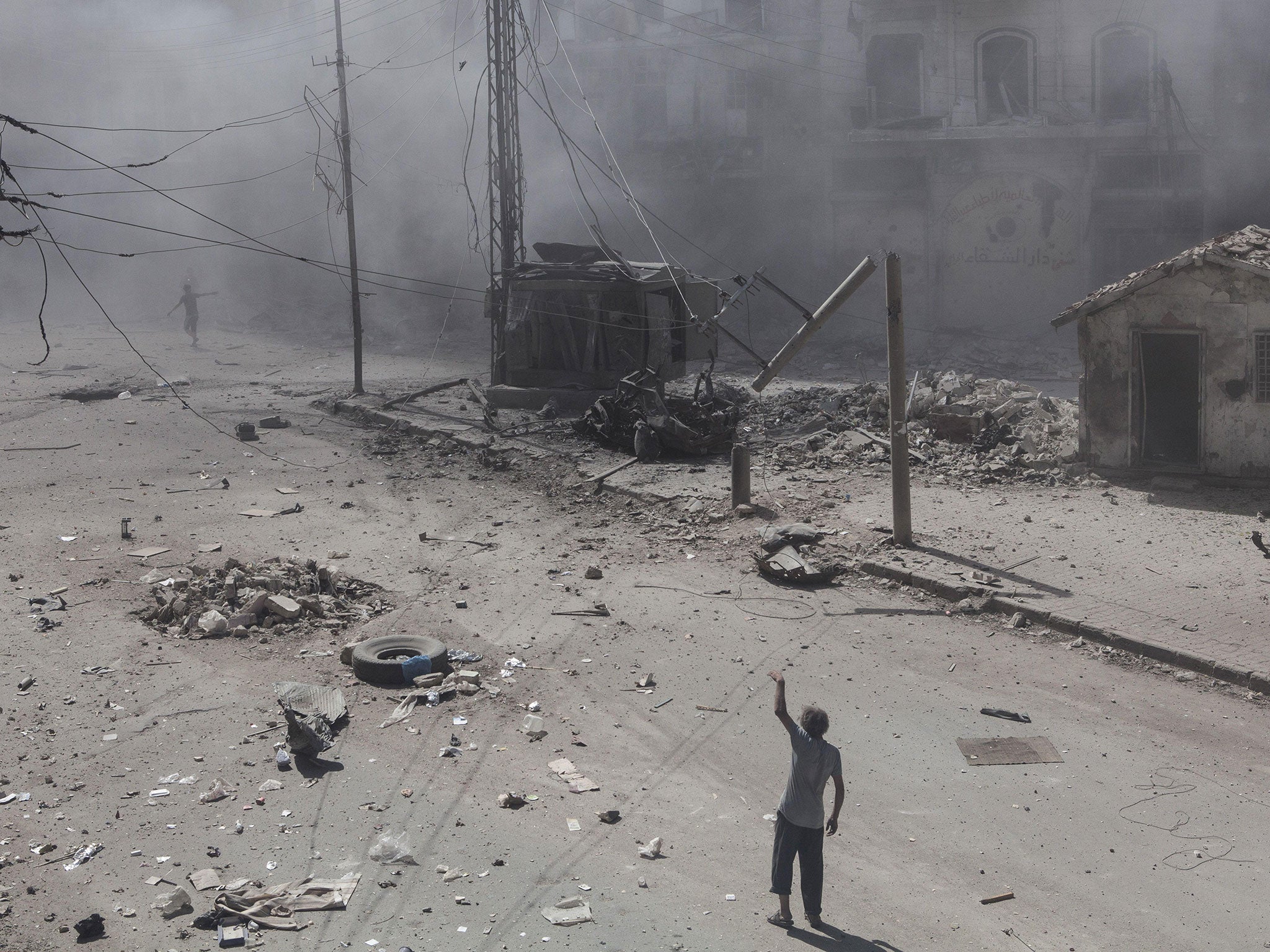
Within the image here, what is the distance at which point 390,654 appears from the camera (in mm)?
7789

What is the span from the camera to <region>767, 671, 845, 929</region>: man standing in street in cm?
465

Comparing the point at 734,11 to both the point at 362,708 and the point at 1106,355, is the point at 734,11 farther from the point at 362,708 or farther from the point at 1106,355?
the point at 362,708

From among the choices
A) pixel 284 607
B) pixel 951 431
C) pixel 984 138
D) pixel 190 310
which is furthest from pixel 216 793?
pixel 984 138

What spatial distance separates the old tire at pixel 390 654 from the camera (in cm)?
742

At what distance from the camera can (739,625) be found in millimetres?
8664

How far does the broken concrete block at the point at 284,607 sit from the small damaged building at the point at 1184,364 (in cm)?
883

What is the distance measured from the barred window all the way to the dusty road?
5.25 metres

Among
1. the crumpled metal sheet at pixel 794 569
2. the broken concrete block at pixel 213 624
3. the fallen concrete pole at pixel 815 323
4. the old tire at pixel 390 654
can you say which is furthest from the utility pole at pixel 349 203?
the old tire at pixel 390 654

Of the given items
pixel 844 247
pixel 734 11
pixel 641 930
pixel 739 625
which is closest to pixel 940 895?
pixel 641 930

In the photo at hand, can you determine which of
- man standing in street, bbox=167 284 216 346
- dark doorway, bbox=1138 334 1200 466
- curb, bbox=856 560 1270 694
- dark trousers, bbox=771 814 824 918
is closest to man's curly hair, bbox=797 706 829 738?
dark trousers, bbox=771 814 824 918

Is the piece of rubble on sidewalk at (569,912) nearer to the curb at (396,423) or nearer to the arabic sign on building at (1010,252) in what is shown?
the curb at (396,423)

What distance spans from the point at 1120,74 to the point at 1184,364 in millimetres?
18912

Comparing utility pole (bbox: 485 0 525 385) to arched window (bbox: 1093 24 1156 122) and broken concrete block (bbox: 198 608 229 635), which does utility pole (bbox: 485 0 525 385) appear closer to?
broken concrete block (bbox: 198 608 229 635)

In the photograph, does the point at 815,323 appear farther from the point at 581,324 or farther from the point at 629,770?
the point at 581,324
